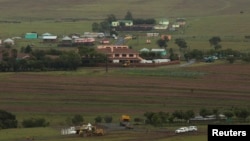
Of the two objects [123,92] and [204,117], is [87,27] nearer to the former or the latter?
[123,92]

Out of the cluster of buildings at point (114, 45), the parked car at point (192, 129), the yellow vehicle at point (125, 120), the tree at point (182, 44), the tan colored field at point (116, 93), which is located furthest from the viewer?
the tree at point (182, 44)

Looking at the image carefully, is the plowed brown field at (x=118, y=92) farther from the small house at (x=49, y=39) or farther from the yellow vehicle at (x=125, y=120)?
the small house at (x=49, y=39)

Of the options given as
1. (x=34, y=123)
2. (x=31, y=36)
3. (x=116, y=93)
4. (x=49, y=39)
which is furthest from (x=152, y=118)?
(x=31, y=36)

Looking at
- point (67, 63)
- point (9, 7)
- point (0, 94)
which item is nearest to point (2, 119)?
point (0, 94)

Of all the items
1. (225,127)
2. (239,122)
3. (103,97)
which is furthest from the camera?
(103,97)

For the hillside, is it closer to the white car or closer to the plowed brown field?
the plowed brown field

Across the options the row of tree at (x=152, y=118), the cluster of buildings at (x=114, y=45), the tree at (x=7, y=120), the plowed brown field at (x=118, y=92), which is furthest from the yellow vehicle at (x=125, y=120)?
the cluster of buildings at (x=114, y=45)
